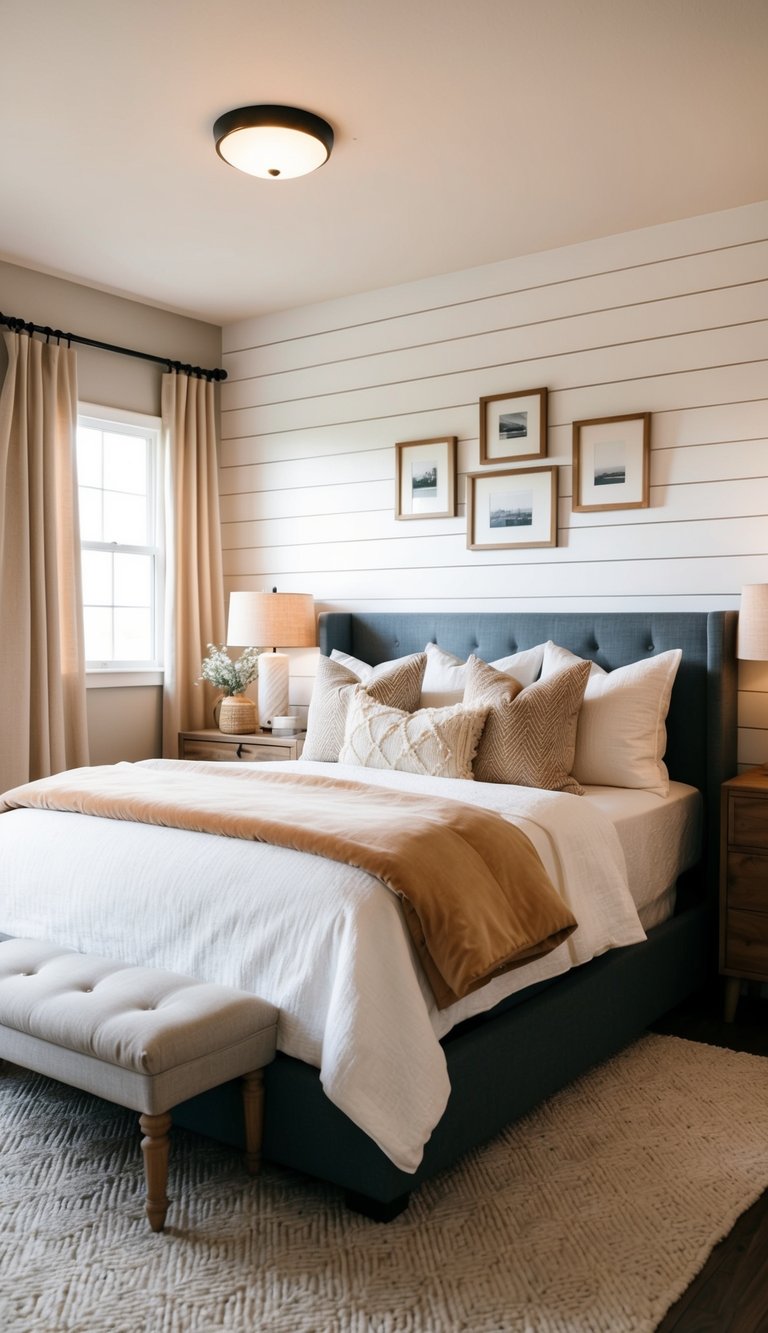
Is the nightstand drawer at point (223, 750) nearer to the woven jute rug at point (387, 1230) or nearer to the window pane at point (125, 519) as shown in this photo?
the window pane at point (125, 519)

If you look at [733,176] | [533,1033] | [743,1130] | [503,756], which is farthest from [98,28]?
[743,1130]

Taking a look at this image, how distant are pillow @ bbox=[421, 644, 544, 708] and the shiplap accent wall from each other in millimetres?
374

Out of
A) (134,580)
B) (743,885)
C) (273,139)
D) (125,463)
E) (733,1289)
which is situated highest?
(273,139)

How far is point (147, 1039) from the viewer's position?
6.73 feet

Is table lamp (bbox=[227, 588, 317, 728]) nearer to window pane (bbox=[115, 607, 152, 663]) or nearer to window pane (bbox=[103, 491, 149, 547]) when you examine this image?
window pane (bbox=[115, 607, 152, 663])

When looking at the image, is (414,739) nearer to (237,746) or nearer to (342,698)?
(342,698)

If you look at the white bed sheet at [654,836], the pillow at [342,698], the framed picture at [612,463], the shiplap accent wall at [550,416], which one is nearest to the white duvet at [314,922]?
the white bed sheet at [654,836]

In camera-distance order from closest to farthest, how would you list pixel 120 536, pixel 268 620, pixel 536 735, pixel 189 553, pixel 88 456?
1. pixel 536 735
2. pixel 268 620
3. pixel 88 456
4. pixel 120 536
5. pixel 189 553

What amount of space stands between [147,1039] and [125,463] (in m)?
3.54

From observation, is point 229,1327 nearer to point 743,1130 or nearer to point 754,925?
point 743,1130

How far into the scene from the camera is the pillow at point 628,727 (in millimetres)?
3559

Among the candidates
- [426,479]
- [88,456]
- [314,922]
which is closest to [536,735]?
[314,922]

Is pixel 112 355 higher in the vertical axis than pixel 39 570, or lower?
higher

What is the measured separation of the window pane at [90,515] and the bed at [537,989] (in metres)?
1.15
